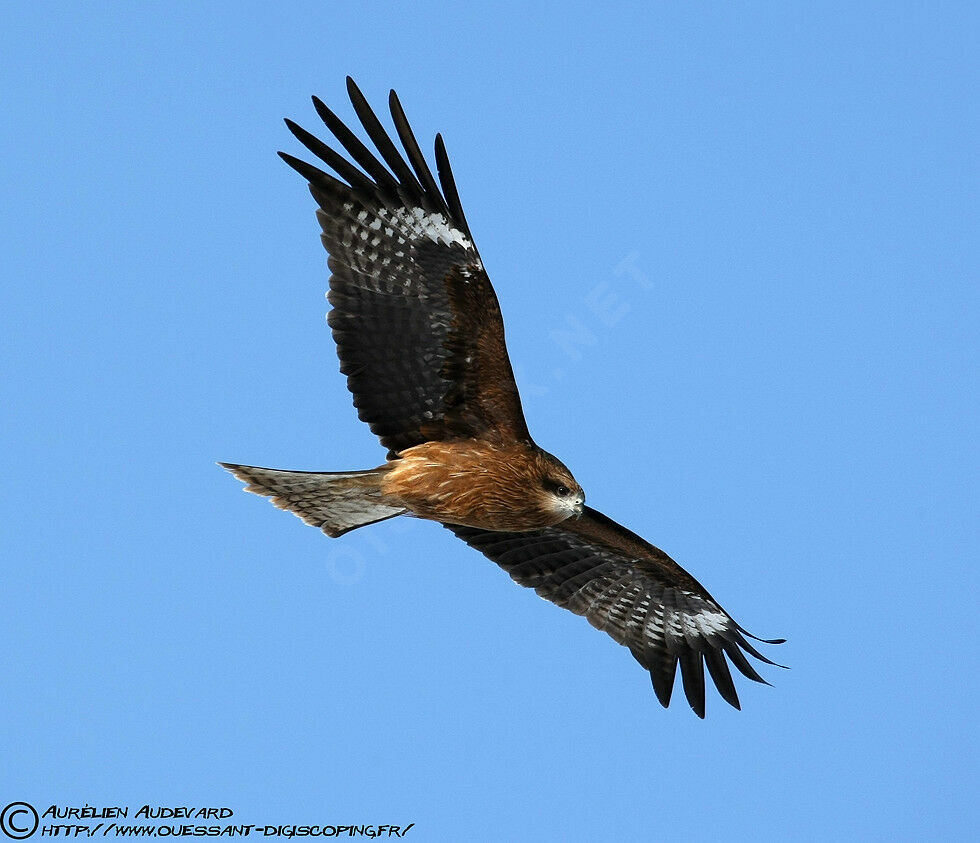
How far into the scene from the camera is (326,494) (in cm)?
792

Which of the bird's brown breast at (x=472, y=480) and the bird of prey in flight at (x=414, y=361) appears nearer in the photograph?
the bird of prey in flight at (x=414, y=361)

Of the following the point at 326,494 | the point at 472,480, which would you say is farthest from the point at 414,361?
the point at 326,494

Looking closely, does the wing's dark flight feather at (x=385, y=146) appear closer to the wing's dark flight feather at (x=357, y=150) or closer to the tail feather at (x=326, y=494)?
the wing's dark flight feather at (x=357, y=150)

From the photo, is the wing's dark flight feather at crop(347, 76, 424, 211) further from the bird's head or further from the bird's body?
the bird's head

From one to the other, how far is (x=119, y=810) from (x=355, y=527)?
7.14 ft

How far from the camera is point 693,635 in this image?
30.7ft

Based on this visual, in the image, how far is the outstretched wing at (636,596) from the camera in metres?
9.19

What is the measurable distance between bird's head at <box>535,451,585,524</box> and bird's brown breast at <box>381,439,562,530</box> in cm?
2

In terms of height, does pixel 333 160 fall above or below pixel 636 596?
above

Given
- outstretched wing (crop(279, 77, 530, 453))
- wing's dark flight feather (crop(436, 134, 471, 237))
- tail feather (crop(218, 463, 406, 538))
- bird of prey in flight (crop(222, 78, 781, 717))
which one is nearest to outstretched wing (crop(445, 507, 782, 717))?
bird of prey in flight (crop(222, 78, 781, 717))

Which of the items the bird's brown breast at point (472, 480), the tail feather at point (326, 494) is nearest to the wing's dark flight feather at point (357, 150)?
the bird's brown breast at point (472, 480)

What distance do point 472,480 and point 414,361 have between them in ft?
2.56

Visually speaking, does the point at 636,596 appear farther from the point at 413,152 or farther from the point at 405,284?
the point at 413,152

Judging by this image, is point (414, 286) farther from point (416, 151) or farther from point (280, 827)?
point (280, 827)
